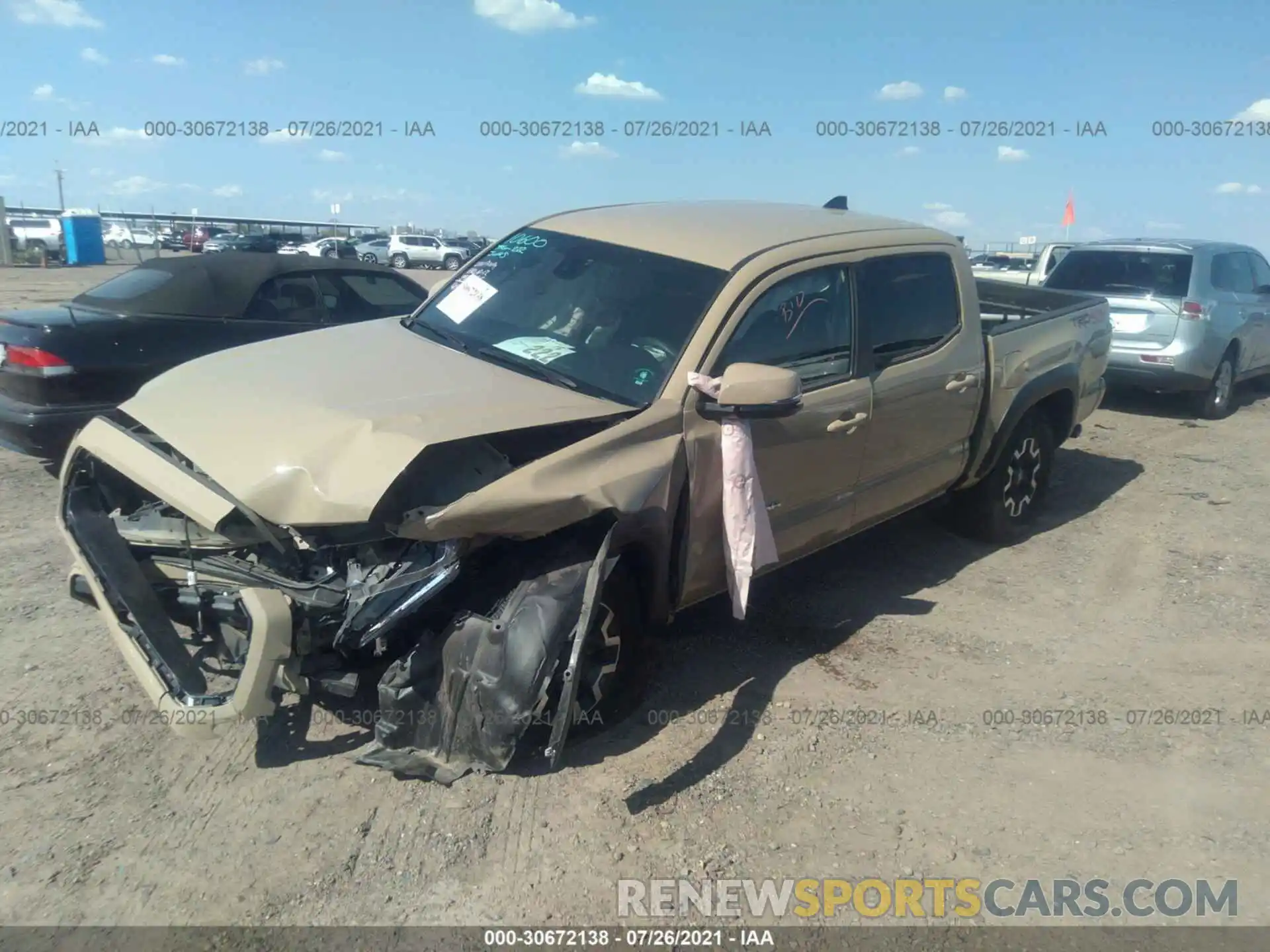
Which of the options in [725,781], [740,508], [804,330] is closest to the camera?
[725,781]

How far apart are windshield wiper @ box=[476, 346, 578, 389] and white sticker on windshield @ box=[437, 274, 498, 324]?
1.38 ft

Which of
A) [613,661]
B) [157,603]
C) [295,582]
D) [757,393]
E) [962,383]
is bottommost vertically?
[613,661]

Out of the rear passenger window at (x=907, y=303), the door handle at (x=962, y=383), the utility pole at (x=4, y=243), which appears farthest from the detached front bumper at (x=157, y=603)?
the utility pole at (x=4, y=243)

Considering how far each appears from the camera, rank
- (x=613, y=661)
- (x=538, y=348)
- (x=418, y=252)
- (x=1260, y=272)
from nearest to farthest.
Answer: (x=613, y=661) < (x=538, y=348) < (x=1260, y=272) < (x=418, y=252)

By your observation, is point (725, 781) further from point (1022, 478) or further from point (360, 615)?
point (1022, 478)

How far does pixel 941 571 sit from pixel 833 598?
3.06 ft

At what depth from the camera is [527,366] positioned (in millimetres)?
4000

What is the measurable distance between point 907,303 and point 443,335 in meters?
2.36

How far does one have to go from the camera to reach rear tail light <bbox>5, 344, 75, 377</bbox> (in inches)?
222

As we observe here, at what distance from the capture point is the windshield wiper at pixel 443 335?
4.30 meters

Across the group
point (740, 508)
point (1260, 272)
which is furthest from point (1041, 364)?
point (1260, 272)

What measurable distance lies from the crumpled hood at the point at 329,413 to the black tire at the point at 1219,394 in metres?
9.11

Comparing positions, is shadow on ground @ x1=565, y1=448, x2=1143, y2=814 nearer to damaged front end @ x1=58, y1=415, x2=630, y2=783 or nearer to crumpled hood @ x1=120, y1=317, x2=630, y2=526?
damaged front end @ x1=58, y1=415, x2=630, y2=783

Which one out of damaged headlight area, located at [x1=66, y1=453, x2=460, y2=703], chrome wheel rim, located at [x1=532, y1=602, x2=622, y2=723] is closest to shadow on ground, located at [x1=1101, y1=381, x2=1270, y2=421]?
chrome wheel rim, located at [x1=532, y1=602, x2=622, y2=723]
